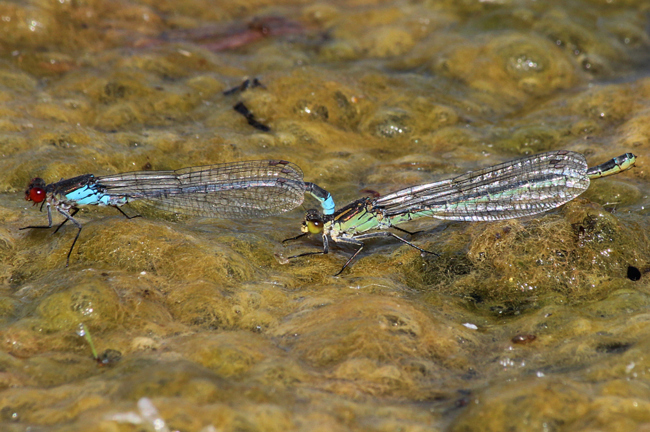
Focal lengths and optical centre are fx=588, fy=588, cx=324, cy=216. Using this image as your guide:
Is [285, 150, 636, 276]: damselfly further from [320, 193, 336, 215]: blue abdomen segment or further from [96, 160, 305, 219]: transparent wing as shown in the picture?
[96, 160, 305, 219]: transparent wing

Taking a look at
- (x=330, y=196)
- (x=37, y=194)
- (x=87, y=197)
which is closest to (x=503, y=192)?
(x=330, y=196)

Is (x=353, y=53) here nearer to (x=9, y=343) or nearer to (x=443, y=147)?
(x=443, y=147)

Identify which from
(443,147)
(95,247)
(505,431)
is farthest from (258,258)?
(443,147)

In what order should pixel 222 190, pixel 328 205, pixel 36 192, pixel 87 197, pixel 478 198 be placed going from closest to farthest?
1. pixel 36 192
2. pixel 87 197
3. pixel 478 198
4. pixel 328 205
5. pixel 222 190

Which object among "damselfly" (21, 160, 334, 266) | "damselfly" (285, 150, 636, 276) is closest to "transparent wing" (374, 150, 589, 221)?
"damselfly" (285, 150, 636, 276)

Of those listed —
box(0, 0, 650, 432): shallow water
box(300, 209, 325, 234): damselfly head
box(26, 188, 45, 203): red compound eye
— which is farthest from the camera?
box(300, 209, 325, 234): damselfly head

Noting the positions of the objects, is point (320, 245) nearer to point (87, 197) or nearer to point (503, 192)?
point (503, 192)
